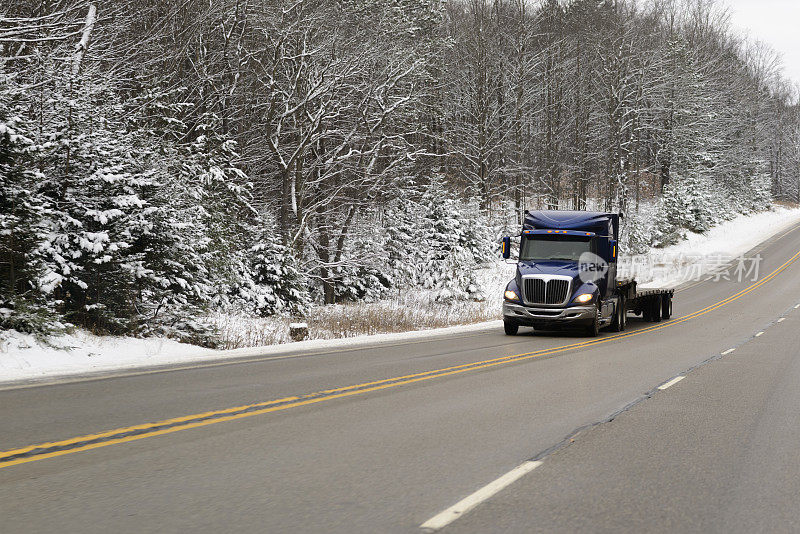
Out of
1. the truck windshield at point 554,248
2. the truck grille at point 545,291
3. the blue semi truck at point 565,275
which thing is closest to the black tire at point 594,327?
the blue semi truck at point 565,275

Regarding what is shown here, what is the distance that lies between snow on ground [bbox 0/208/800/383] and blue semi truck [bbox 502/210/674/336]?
2215mm

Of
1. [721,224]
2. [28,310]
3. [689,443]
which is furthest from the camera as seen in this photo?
[721,224]

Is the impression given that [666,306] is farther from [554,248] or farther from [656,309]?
[554,248]

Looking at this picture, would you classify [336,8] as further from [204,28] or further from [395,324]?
[395,324]

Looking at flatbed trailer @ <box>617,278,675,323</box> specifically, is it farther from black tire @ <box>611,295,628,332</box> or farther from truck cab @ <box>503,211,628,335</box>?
truck cab @ <box>503,211,628,335</box>

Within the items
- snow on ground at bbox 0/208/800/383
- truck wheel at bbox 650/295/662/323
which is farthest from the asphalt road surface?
truck wheel at bbox 650/295/662/323

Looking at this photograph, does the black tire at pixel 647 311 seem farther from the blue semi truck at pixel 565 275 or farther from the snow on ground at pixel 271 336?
the blue semi truck at pixel 565 275

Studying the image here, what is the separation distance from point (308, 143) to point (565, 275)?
47.7 ft

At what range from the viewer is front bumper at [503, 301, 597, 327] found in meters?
20.7

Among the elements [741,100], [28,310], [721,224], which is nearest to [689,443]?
[28,310]

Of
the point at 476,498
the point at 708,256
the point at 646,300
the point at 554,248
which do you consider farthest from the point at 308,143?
the point at 708,256

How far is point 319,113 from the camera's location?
1232 inches

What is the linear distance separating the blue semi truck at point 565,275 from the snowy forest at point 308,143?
8.22 metres

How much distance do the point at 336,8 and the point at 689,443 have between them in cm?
2892
